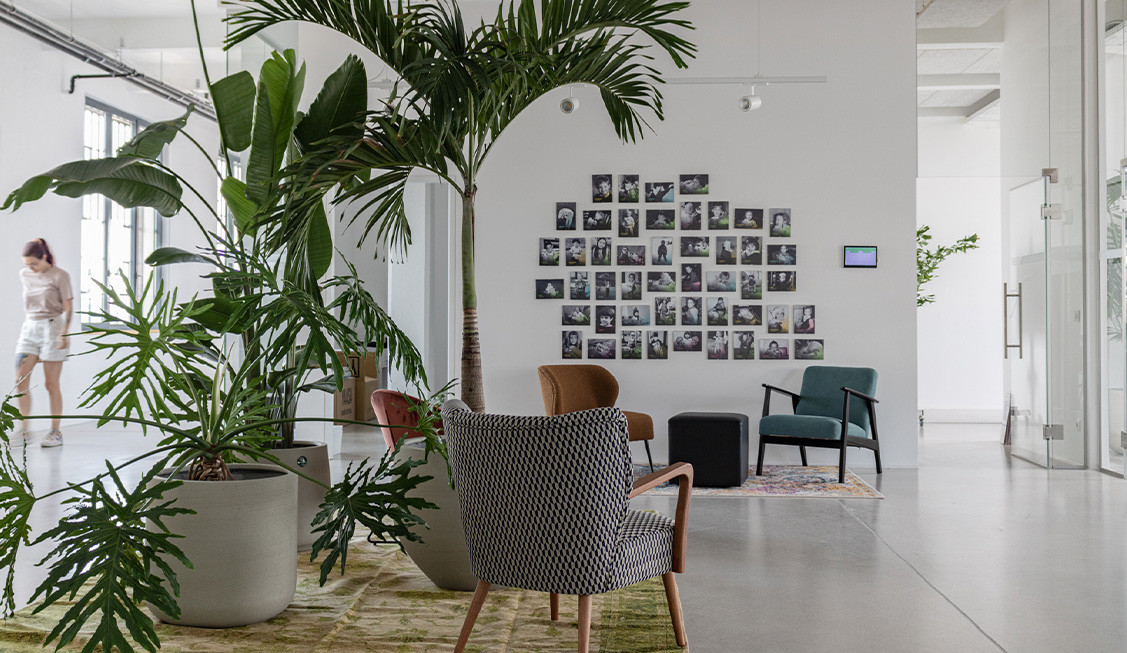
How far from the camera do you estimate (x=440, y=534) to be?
10.8 ft

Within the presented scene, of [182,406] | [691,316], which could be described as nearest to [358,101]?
[182,406]

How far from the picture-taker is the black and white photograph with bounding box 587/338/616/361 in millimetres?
6941

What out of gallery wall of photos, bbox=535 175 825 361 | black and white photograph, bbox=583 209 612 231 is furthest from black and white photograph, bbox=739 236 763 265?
black and white photograph, bbox=583 209 612 231

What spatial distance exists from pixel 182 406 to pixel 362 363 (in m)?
6.52

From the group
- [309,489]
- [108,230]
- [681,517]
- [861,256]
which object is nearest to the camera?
[681,517]

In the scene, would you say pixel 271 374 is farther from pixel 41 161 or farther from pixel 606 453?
pixel 41 161

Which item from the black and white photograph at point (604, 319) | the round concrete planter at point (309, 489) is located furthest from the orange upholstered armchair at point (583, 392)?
the round concrete planter at point (309, 489)

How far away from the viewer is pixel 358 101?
3549mm

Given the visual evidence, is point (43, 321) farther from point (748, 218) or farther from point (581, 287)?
point (748, 218)

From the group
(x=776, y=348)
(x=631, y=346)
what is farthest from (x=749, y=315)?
(x=631, y=346)

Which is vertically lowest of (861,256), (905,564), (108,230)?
(905,564)

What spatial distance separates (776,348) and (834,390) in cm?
63

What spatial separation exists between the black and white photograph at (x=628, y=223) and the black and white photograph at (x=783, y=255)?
110 centimetres

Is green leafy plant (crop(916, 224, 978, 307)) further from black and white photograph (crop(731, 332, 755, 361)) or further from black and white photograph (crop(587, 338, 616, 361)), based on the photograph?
black and white photograph (crop(587, 338, 616, 361))
